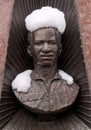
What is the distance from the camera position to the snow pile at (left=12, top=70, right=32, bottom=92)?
292 centimetres

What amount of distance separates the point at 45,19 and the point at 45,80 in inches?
10.8

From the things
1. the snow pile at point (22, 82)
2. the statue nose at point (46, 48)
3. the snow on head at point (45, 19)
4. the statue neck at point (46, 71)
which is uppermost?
the snow on head at point (45, 19)

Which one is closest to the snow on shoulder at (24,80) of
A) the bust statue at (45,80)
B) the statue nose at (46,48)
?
the bust statue at (45,80)

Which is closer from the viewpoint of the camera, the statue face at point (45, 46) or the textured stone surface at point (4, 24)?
the statue face at point (45, 46)

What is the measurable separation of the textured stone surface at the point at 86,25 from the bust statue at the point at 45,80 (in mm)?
189

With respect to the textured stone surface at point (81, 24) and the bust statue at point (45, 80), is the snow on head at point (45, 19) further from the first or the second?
the textured stone surface at point (81, 24)

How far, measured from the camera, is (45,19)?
293cm

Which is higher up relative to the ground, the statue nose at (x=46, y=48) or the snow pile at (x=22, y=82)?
the statue nose at (x=46, y=48)

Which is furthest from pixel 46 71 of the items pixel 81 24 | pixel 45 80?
pixel 81 24

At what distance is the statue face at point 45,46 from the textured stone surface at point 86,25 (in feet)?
0.80

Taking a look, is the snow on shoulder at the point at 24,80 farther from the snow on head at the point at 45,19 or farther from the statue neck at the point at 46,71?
the snow on head at the point at 45,19

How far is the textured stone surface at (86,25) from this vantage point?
3139mm

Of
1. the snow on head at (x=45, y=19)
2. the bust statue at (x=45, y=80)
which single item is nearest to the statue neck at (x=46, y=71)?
the bust statue at (x=45, y=80)

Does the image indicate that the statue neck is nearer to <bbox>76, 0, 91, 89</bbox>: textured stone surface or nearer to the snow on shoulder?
the snow on shoulder
